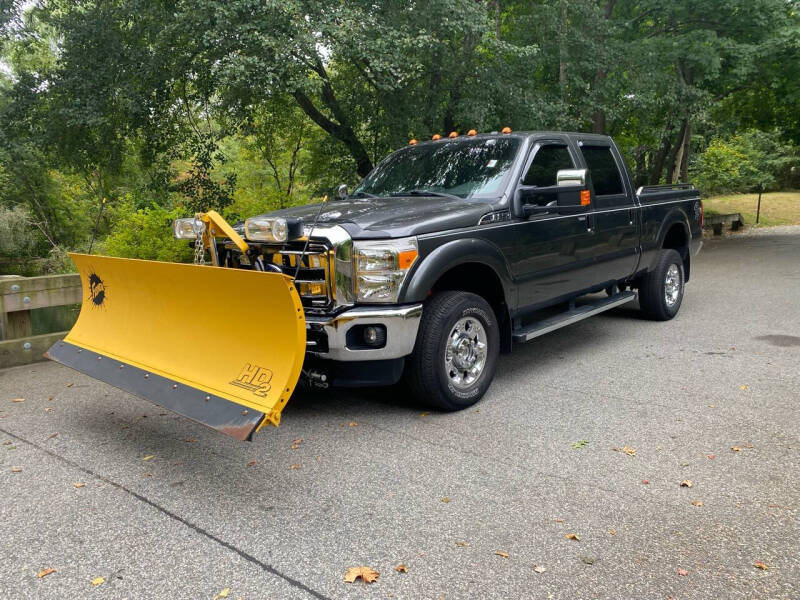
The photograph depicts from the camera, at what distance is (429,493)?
3.69 metres

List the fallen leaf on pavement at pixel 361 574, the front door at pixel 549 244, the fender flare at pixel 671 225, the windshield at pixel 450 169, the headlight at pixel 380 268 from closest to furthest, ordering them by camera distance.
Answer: the fallen leaf on pavement at pixel 361 574, the headlight at pixel 380 268, the front door at pixel 549 244, the windshield at pixel 450 169, the fender flare at pixel 671 225

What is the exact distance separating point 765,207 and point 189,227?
26.7 m

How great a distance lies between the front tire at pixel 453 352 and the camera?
4695mm

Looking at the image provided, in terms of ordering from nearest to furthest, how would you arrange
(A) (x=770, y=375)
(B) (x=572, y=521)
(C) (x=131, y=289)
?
1. (B) (x=572, y=521)
2. (C) (x=131, y=289)
3. (A) (x=770, y=375)

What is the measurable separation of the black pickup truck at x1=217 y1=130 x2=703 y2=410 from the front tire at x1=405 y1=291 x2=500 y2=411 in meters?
0.01

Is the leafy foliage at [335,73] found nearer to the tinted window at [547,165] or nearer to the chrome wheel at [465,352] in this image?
the tinted window at [547,165]

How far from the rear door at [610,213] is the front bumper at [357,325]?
272 centimetres

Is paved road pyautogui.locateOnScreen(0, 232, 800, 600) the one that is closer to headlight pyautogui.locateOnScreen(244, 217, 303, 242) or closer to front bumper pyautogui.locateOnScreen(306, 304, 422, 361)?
front bumper pyautogui.locateOnScreen(306, 304, 422, 361)

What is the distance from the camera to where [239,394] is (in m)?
3.74

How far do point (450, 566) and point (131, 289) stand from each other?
122 inches

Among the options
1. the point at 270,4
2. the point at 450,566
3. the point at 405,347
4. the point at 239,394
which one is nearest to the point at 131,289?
the point at 239,394

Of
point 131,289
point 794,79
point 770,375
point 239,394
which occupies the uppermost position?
point 794,79

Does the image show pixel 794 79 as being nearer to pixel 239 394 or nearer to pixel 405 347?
pixel 405 347

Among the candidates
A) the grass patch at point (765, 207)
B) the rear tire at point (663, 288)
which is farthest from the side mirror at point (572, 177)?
the grass patch at point (765, 207)
